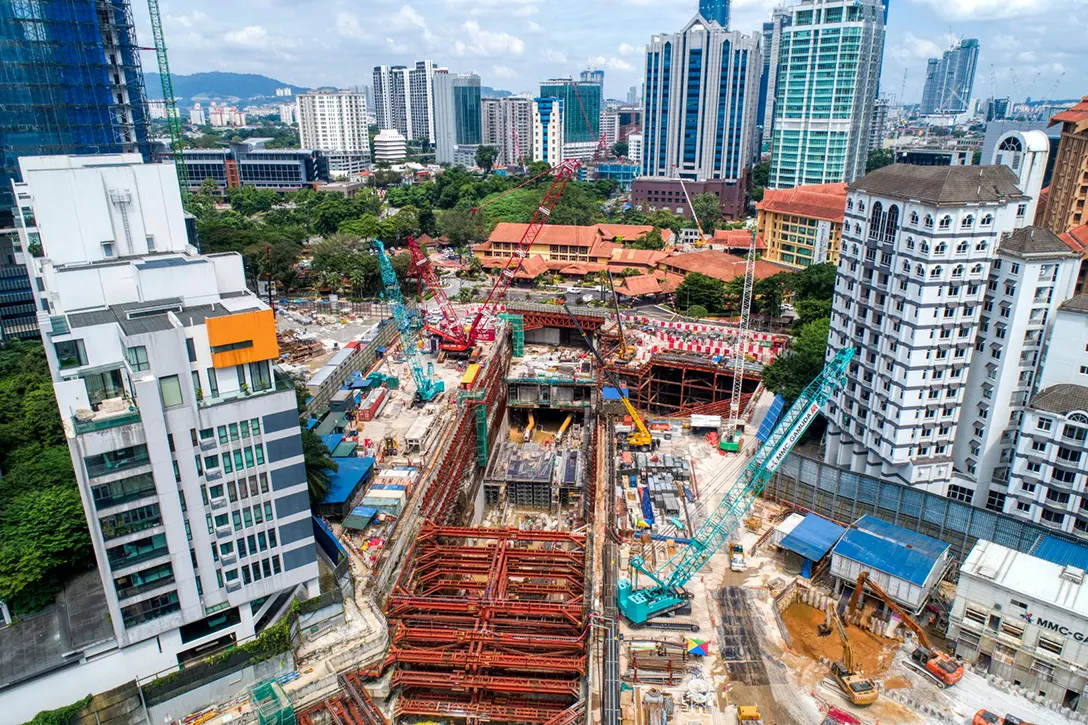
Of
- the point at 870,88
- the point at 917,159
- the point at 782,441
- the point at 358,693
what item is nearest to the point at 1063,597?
the point at 782,441

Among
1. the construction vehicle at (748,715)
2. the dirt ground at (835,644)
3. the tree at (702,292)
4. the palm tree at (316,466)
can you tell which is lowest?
the dirt ground at (835,644)

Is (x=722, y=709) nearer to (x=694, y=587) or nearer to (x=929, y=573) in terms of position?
(x=694, y=587)

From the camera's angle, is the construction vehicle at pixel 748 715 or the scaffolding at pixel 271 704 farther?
the construction vehicle at pixel 748 715

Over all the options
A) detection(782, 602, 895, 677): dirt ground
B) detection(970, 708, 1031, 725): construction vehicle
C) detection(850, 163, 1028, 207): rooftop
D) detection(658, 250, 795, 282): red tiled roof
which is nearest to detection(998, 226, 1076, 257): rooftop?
detection(850, 163, 1028, 207): rooftop

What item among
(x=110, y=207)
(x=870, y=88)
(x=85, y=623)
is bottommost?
(x=85, y=623)

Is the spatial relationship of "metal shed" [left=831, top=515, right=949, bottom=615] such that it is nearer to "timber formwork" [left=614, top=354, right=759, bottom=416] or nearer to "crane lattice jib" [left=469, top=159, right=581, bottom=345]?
"timber formwork" [left=614, top=354, right=759, bottom=416]

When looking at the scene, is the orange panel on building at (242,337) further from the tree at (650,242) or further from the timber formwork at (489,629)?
the tree at (650,242)

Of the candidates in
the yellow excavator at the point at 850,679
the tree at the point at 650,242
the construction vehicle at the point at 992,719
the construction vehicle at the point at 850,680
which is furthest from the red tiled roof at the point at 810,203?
the construction vehicle at the point at 992,719
